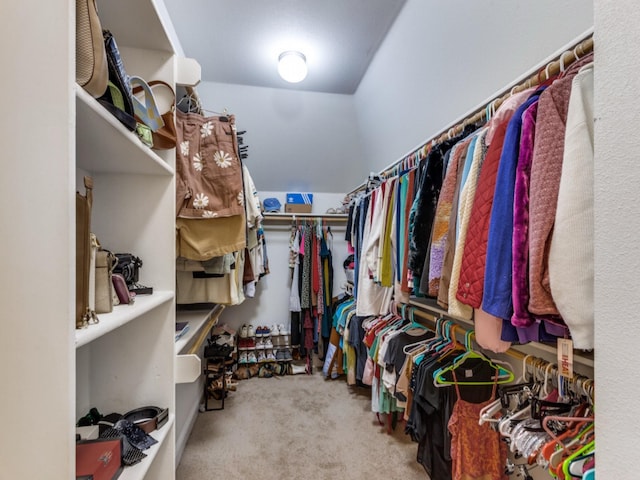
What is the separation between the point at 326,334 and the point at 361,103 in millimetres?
2320

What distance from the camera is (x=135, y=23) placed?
0.90 m

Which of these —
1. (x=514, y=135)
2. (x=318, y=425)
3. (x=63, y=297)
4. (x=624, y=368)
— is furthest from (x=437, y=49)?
(x=318, y=425)

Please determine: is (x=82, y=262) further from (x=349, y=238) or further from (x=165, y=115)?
(x=349, y=238)

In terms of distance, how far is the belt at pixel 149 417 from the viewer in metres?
0.89

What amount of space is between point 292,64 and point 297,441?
2635 mm

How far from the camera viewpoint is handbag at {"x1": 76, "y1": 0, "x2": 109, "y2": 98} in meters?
0.53

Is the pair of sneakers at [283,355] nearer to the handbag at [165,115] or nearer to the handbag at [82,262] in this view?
the handbag at [165,115]

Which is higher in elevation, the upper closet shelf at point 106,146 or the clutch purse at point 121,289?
the upper closet shelf at point 106,146

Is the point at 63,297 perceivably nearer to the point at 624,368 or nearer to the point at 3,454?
the point at 3,454

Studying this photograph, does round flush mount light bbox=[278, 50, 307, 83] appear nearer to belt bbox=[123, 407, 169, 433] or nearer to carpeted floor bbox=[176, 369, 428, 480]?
belt bbox=[123, 407, 169, 433]

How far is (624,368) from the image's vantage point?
441 millimetres

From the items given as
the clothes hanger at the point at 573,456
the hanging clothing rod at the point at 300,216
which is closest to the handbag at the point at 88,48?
the clothes hanger at the point at 573,456

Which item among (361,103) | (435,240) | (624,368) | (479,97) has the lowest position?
(624,368)

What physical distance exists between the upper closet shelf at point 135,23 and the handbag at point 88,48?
1.23ft
